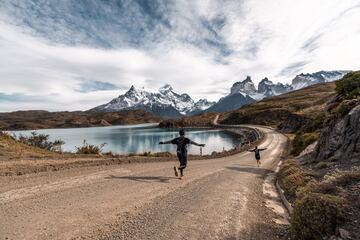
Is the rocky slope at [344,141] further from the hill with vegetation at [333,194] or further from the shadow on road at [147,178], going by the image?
the shadow on road at [147,178]

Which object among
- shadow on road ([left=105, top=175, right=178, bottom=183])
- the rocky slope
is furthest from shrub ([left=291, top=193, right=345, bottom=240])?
shadow on road ([left=105, top=175, right=178, bottom=183])

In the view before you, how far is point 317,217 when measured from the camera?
6.63 m

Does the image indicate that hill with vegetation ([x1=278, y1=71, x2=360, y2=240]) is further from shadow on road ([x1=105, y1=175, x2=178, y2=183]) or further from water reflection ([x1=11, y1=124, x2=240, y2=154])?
water reflection ([x1=11, y1=124, x2=240, y2=154])

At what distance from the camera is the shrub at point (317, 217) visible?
254 inches

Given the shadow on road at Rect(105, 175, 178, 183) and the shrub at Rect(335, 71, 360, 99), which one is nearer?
the shadow on road at Rect(105, 175, 178, 183)

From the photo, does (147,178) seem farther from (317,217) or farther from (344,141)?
(344,141)

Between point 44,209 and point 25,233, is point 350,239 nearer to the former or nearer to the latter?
point 25,233

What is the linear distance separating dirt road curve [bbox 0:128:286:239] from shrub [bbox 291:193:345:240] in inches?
40.7

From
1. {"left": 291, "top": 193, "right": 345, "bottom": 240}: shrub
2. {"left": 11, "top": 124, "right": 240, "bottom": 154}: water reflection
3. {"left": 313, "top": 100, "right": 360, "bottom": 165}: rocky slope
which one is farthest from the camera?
{"left": 11, "top": 124, "right": 240, "bottom": 154}: water reflection

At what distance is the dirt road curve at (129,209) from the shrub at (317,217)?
1.03 m

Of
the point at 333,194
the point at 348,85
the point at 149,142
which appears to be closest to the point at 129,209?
the point at 333,194

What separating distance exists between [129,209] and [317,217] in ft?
18.5

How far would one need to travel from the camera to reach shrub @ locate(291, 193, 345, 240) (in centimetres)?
646

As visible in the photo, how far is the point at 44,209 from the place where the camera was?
8.91 m
